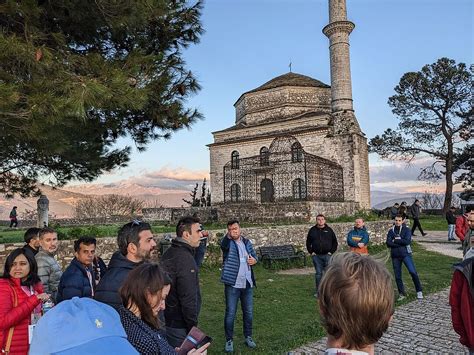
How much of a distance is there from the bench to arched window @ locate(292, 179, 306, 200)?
12884 mm

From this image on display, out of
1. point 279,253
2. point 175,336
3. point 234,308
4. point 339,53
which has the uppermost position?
point 339,53

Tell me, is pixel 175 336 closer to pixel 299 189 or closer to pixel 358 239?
pixel 358 239

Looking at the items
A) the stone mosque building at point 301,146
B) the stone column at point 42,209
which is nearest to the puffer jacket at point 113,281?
the stone column at point 42,209

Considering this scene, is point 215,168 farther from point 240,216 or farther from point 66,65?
point 66,65

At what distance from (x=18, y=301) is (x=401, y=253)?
7.00 metres

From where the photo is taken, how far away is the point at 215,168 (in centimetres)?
3253

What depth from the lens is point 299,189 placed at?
26.2 meters

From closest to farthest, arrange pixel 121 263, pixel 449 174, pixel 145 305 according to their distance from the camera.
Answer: pixel 145 305
pixel 121 263
pixel 449 174

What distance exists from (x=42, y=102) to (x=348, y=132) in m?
22.9

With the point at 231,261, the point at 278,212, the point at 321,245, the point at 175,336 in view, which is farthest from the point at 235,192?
the point at 175,336

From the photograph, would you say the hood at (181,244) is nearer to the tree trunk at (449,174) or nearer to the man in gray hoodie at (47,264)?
the man in gray hoodie at (47,264)

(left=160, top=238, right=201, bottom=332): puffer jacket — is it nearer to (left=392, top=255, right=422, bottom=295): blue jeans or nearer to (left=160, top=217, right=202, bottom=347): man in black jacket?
(left=160, top=217, right=202, bottom=347): man in black jacket

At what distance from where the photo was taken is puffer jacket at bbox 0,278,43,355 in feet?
10.3

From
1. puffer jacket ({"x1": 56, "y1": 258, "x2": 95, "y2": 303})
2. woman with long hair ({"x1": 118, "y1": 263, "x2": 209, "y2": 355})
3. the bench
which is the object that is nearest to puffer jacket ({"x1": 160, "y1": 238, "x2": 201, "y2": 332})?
puffer jacket ({"x1": 56, "y1": 258, "x2": 95, "y2": 303})
